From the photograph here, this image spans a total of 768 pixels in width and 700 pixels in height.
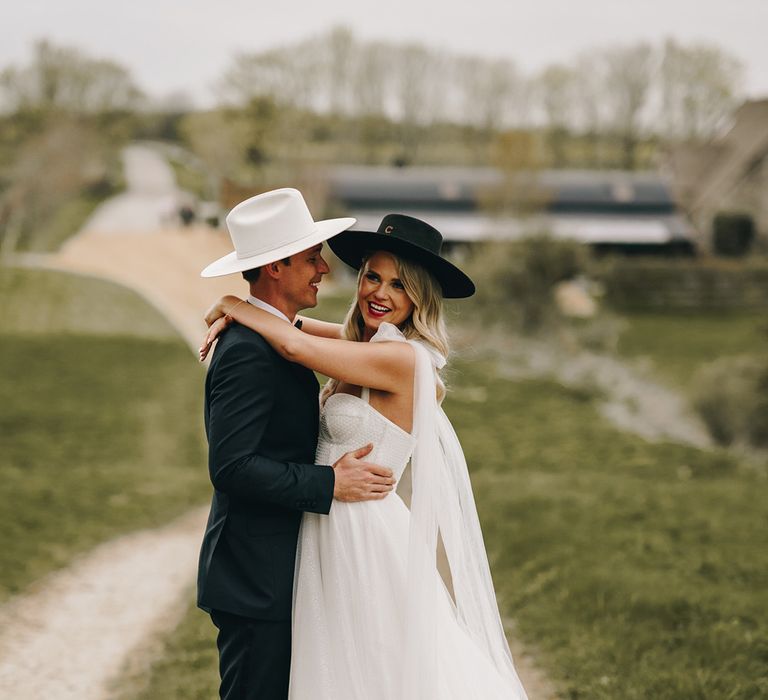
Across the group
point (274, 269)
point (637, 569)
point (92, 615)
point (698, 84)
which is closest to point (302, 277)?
point (274, 269)

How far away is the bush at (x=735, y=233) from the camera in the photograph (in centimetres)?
4138

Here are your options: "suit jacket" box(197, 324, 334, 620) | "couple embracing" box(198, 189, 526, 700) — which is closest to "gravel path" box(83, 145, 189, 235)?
"couple embracing" box(198, 189, 526, 700)

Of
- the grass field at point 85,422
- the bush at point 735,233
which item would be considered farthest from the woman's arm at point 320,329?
the bush at point 735,233

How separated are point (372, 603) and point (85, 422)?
12.2 m

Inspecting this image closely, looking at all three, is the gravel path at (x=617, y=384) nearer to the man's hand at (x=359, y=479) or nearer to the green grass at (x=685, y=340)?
the green grass at (x=685, y=340)

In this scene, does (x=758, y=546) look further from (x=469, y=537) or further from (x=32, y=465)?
(x=32, y=465)

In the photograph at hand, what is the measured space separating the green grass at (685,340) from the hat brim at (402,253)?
17415 millimetres

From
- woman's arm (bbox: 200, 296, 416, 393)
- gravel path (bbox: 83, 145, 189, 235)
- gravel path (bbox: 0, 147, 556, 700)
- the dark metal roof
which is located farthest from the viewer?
gravel path (bbox: 83, 145, 189, 235)

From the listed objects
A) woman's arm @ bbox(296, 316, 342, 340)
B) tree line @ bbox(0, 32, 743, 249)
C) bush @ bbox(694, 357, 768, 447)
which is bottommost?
woman's arm @ bbox(296, 316, 342, 340)

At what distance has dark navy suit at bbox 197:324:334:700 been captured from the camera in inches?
115

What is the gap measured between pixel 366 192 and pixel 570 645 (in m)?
35.2

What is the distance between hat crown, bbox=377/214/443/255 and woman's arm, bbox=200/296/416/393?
0.37 m

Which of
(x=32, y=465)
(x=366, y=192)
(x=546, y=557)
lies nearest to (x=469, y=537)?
(x=546, y=557)

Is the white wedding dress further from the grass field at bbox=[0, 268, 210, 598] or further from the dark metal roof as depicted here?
the dark metal roof
